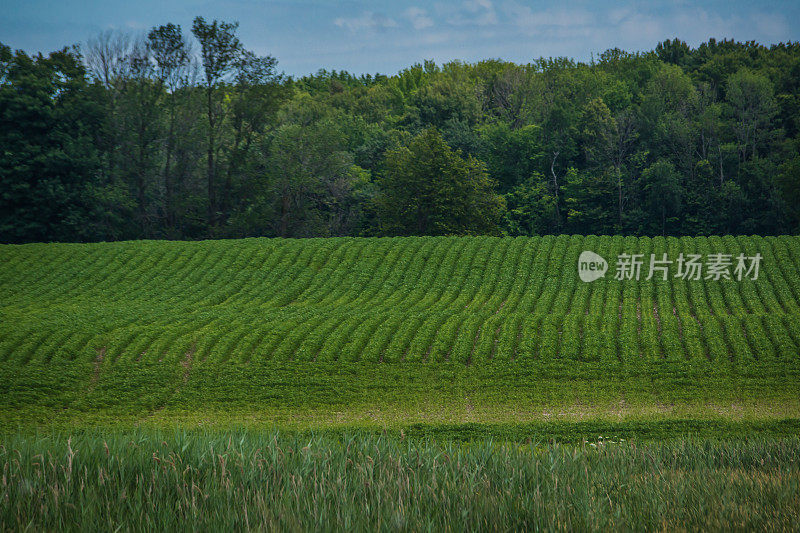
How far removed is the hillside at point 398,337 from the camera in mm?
21641

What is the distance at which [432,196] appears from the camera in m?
55.8

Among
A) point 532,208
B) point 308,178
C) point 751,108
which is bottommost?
A: point 532,208

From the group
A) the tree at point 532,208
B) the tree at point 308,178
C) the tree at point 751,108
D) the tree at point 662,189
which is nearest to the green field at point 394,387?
the tree at point 308,178

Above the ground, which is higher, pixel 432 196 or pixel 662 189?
pixel 662 189

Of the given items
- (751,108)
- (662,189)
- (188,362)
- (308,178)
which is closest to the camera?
(188,362)

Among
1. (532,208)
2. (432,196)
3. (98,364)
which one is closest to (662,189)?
(532,208)

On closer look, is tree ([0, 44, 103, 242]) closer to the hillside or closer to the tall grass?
the hillside

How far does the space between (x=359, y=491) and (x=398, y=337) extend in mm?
18522

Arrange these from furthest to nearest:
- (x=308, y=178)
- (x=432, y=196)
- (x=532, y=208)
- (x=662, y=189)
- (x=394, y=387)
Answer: (x=532, y=208) < (x=662, y=189) < (x=308, y=178) < (x=432, y=196) < (x=394, y=387)

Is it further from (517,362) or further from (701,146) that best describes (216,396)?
(701,146)

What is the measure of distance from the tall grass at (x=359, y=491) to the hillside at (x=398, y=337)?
10.9 metres

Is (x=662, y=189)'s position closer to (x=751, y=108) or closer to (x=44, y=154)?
(x=751, y=108)

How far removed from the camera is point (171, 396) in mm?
22359

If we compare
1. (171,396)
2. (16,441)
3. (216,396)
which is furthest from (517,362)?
(16,441)
